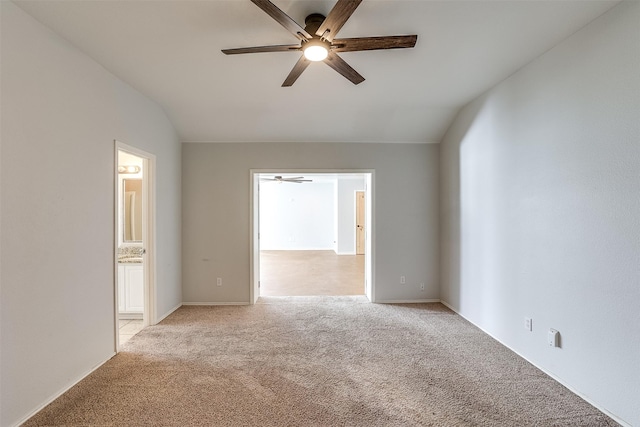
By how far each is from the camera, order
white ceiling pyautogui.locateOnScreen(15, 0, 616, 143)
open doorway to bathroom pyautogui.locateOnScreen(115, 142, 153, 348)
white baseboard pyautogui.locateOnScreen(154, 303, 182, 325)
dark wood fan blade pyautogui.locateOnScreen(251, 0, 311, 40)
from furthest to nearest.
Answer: white baseboard pyautogui.locateOnScreen(154, 303, 182, 325) → open doorway to bathroom pyautogui.locateOnScreen(115, 142, 153, 348) → white ceiling pyautogui.locateOnScreen(15, 0, 616, 143) → dark wood fan blade pyautogui.locateOnScreen(251, 0, 311, 40)

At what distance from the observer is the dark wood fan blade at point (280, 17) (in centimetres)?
155

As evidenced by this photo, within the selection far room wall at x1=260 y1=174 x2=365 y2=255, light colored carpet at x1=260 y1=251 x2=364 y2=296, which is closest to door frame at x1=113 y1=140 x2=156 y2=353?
light colored carpet at x1=260 y1=251 x2=364 y2=296

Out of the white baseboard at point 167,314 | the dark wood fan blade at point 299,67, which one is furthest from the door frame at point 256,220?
the dark wood fan blade at point 299,67

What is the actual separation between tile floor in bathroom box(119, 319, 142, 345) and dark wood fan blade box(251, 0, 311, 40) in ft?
10.8

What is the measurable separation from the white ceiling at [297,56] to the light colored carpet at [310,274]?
8.53ft

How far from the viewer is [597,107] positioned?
207 centimetres

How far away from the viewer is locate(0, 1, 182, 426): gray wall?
6.06 ft

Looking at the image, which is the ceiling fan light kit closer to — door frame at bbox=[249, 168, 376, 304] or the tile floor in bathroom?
door frame at bbox=[249, 168, 376, 304]

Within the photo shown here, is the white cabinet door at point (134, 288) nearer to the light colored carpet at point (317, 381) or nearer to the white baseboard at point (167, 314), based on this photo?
the white baseboard at point (167, 314)

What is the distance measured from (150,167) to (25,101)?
158cm

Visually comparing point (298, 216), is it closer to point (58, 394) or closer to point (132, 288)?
point (132, 288)

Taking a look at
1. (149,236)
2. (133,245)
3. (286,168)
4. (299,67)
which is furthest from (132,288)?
(299,67)

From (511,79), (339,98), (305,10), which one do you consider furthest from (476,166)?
(305,10)

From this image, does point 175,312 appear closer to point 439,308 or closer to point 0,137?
point 0,137
